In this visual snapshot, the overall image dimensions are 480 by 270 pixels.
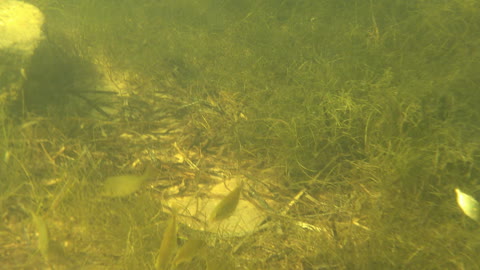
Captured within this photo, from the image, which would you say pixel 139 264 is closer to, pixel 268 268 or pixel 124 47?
pixel 268 268

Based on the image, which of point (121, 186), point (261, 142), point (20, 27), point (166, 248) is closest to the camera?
point (166, 248)

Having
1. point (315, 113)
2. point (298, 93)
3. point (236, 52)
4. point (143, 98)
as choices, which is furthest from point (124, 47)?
point (315, 113)

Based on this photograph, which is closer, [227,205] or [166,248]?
[166,248]

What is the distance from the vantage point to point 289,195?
124 inches

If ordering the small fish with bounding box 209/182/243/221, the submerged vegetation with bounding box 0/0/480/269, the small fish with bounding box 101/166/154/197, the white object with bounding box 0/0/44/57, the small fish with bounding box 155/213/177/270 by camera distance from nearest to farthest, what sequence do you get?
the small fish with bounding box 155/213/177/270 < the small fish with bounding box 209/182/243/221 < the submerged vegetation with bounding box 0/0/480/269 < the small fish with bounding box 101/166/154/197 < the white object with bounding box 0/0/44/57

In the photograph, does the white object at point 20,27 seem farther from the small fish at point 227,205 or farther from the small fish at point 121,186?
the small fish at point 227,205

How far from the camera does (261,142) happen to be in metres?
3.65

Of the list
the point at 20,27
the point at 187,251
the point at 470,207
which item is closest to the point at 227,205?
the point at 187,251

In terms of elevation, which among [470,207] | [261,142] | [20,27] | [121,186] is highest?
[470,207]

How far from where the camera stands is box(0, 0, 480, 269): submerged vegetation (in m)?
2.36

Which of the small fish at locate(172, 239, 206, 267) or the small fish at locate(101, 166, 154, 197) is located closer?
the small fish at locate(172, 239, 206, 267)

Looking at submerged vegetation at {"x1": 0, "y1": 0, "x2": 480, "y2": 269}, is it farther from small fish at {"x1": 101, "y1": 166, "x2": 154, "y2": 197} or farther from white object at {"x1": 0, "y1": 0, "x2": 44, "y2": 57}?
white object at {"x1": 0, "y1": 0, "x2": 44, "y2": 57}

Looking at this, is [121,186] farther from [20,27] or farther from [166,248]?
[20,27]

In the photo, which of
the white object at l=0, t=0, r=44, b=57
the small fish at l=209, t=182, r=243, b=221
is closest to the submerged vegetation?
the small fish at l=209, t=182, r=243, b=221
